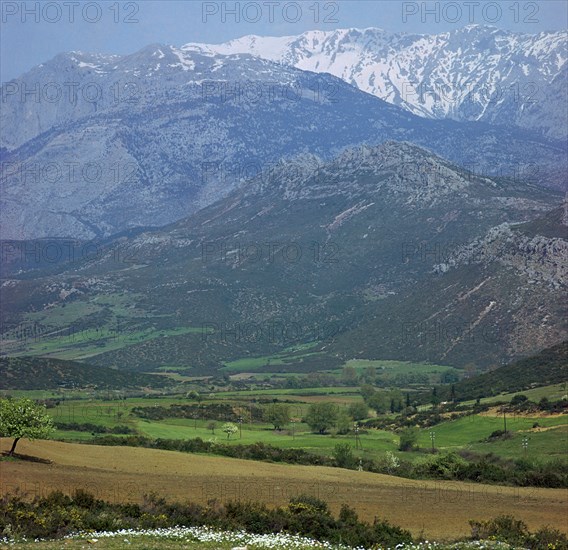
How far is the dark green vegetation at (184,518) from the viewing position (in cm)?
4356

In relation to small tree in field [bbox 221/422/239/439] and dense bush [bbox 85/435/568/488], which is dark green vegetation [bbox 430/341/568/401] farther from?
dense bush [bbox 85/435/568/488]

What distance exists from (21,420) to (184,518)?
21885mm

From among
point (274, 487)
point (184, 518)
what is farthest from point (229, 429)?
point (184, 518)

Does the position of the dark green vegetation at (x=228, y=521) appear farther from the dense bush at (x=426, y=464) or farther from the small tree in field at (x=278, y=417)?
the small tree in field at (x=278, y=417)

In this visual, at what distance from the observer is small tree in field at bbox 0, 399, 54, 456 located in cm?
6378

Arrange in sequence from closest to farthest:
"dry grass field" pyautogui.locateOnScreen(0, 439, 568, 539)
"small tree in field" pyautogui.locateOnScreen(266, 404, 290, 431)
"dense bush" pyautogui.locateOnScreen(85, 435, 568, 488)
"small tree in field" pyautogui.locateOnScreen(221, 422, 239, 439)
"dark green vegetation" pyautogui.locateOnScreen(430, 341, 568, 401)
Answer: "dry grass field" pyautogui.locateOnScreen(0, 439, 568, 539), "dense bush" pyautogui.locateOnScreen(85, 435, 568, 488), "small tree in field" pyautogui.locateOnScreen(221, 422, 239, 439), "small tree in field" pyautogui.locateOnScreen(266, 404, 290, 431), "dark green vegetation" pyautogui.locateOnScreen(430, 341, 568, 401)

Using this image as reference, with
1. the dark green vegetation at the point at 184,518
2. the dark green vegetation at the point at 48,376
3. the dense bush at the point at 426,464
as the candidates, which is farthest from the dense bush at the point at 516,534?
the dark green vegetation at the point at 48,376

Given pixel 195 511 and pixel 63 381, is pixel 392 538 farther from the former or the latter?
pixel 63 381

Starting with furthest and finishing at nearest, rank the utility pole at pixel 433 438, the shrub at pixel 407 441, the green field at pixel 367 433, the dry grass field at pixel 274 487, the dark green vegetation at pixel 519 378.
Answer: the dark green vegetation at pixel 519 378, the shrub at pixel 407 441, the utility pole at pixel 433 438, the green field at pixel 367 433, the dry grass field at pixel 274 487

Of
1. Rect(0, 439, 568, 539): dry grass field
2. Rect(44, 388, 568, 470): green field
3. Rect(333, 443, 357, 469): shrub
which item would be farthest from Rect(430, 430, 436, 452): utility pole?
Rect(0, 439, 568, 539): dry grass field

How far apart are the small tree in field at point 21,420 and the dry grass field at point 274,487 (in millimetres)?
1416

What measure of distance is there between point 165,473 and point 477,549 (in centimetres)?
2515

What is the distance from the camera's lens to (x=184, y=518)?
46406mm

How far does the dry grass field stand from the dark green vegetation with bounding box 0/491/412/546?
3.09 metres
